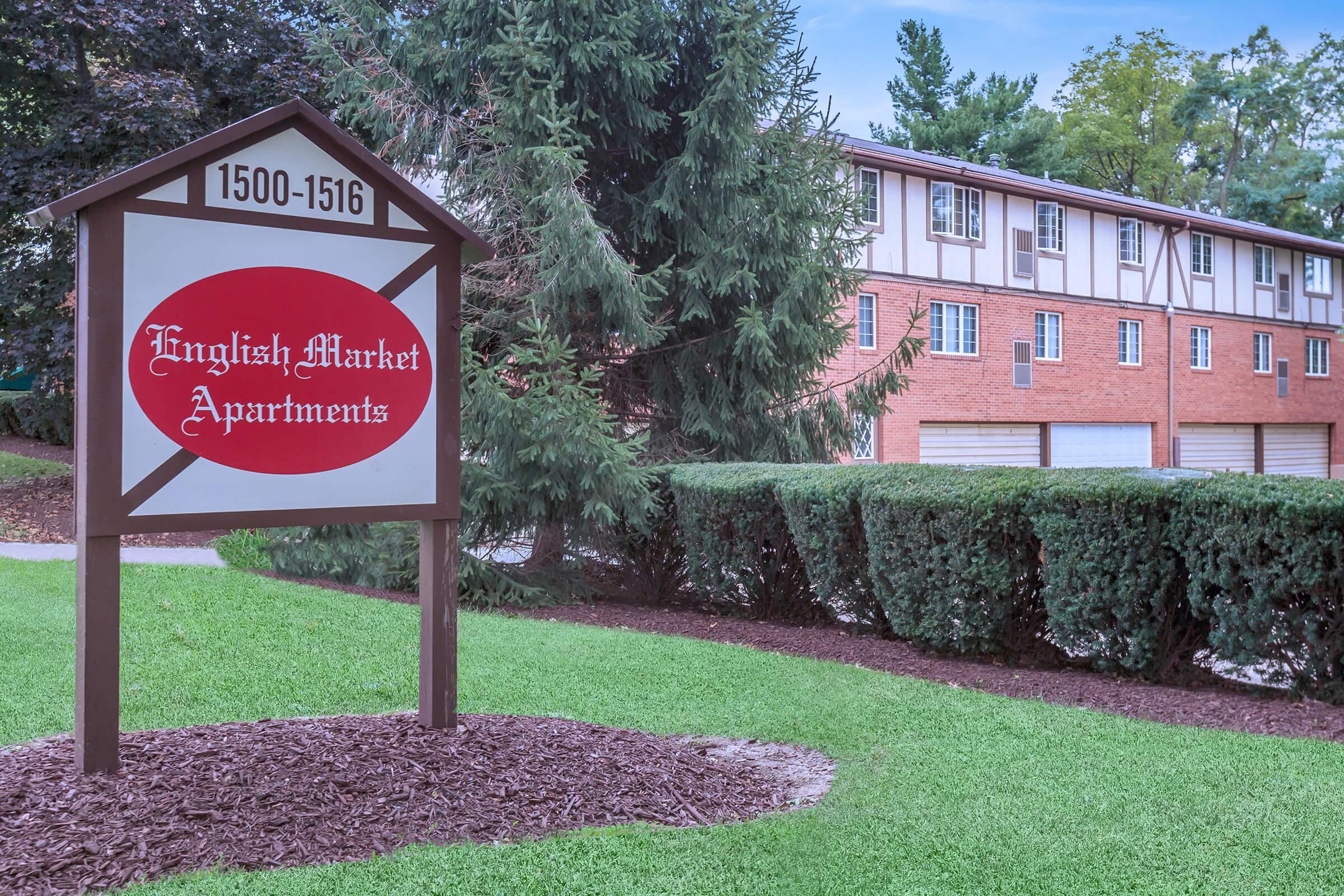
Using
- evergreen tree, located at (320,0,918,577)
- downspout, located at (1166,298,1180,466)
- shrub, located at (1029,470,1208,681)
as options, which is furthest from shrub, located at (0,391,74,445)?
downspout, located at (1166,298,1180,466)

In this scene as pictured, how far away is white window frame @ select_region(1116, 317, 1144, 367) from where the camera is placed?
91.7 feet

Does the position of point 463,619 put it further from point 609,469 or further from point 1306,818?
point 1306,818

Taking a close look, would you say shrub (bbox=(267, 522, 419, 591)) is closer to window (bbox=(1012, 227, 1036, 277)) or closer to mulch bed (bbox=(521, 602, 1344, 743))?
mulch bed (bbox=(521, 602, 1344, 743))

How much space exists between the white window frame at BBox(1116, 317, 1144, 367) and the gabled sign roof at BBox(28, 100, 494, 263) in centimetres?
2603

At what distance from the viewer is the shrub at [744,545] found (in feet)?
30.3

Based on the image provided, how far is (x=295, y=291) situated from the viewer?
4.64 m

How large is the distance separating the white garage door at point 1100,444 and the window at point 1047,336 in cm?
171

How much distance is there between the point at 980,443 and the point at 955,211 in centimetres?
531

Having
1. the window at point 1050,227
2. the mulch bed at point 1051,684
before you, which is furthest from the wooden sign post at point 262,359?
the window at point 1050,227

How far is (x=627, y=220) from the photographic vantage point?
12.0 meters

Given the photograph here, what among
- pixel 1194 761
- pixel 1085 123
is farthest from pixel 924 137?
pixel 1194 761

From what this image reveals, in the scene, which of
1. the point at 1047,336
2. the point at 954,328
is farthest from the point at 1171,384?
the point at 954,328

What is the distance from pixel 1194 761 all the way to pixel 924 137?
34.8 m

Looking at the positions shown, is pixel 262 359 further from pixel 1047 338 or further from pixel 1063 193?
pixel 1063 193
